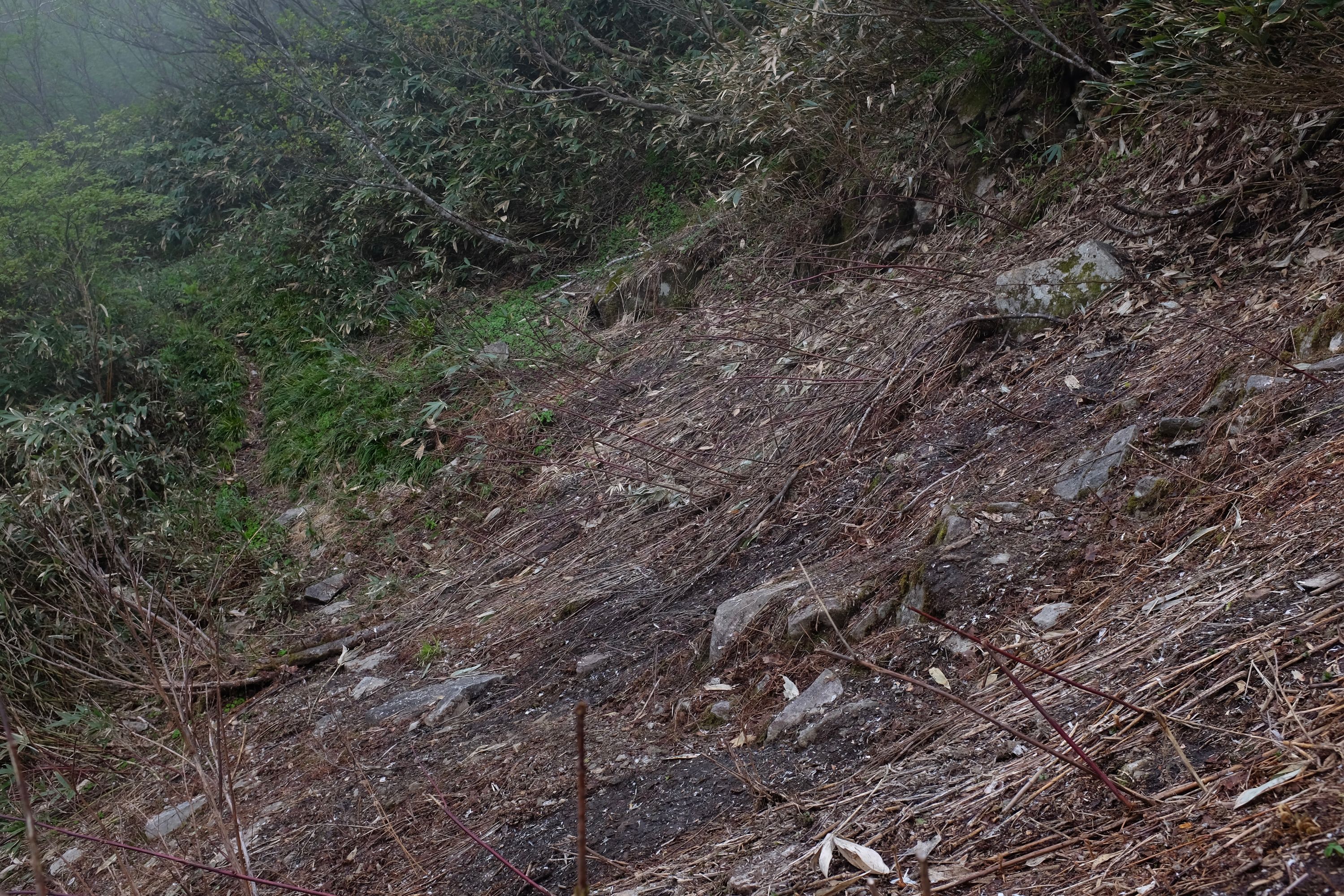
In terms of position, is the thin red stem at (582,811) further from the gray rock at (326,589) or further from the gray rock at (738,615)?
the gray rock at (326,589)

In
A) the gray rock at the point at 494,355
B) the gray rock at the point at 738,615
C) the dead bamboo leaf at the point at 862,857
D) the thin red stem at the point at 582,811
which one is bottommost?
the gray rock at the point at 738,615

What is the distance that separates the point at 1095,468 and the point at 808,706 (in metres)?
1.08

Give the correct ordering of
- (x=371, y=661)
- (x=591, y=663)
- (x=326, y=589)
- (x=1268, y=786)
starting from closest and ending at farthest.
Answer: (x=1268, y=786), (x=591, y=663), (x=371, y=661), (x=326, y=589)

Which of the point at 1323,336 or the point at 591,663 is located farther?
the point at 591,663

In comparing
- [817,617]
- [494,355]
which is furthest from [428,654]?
[494,355]

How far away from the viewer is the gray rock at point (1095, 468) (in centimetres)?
252

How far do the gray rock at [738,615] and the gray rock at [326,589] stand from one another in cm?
299

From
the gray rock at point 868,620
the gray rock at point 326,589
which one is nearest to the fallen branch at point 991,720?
the gray rock at point 868,620

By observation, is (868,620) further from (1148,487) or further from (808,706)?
(1148,487)

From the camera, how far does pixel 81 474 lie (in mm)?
5160

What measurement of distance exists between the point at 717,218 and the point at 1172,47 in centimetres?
329

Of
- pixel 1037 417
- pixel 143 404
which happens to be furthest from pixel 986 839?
pixel 143 404

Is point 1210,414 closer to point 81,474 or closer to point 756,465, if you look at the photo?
point 756,465

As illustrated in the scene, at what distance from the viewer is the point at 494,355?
6551mm
